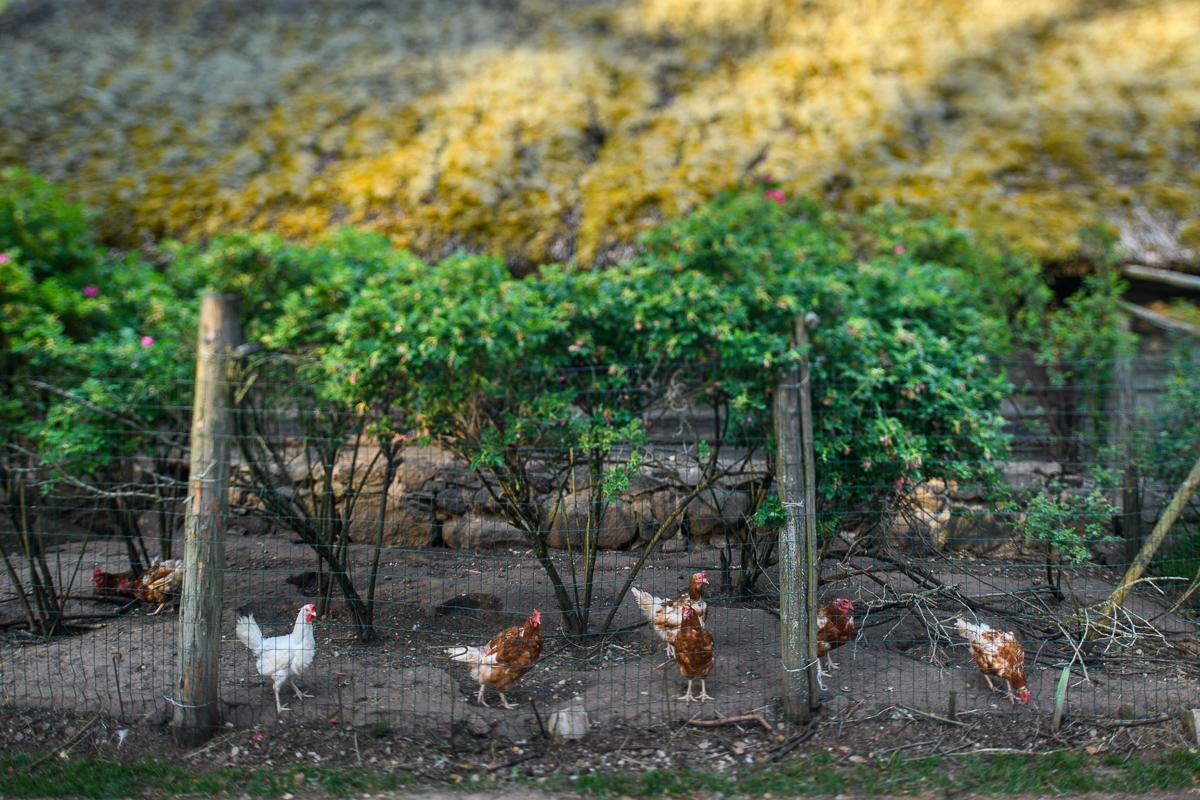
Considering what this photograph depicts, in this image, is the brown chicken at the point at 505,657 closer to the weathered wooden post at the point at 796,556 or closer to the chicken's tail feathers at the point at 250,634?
the chicken's tail feathers at the point at 250,634

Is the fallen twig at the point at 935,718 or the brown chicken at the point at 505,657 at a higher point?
the brown chicken at the point at 505,657

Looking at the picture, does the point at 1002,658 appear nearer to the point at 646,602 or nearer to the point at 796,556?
the point at 796,556

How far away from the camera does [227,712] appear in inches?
172

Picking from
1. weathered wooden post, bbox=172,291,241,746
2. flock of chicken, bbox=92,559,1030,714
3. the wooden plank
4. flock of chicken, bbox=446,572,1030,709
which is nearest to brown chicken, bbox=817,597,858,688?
flock of chicken, bbox=92,559,1030,714

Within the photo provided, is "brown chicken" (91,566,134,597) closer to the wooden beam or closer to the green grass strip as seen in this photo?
the green grass strip

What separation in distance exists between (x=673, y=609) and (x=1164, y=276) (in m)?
6.39

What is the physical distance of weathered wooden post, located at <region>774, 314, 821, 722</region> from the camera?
14.2 ft

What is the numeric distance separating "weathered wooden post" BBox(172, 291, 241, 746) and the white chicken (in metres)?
0.23

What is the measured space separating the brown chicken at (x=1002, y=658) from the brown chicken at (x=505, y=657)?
2.23m

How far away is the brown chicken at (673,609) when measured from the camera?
4539 mm

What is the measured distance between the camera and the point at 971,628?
14.9ft

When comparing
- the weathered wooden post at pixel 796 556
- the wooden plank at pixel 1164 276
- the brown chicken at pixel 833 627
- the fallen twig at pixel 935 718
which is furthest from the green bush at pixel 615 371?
the wooden plank at pixel 1164 276

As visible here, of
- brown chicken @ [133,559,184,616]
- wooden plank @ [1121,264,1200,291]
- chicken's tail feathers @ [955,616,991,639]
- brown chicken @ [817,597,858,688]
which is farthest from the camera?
wooden plank @ [1121,264,1200,291]

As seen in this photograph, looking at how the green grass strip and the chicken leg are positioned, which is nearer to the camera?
the green grass strip
